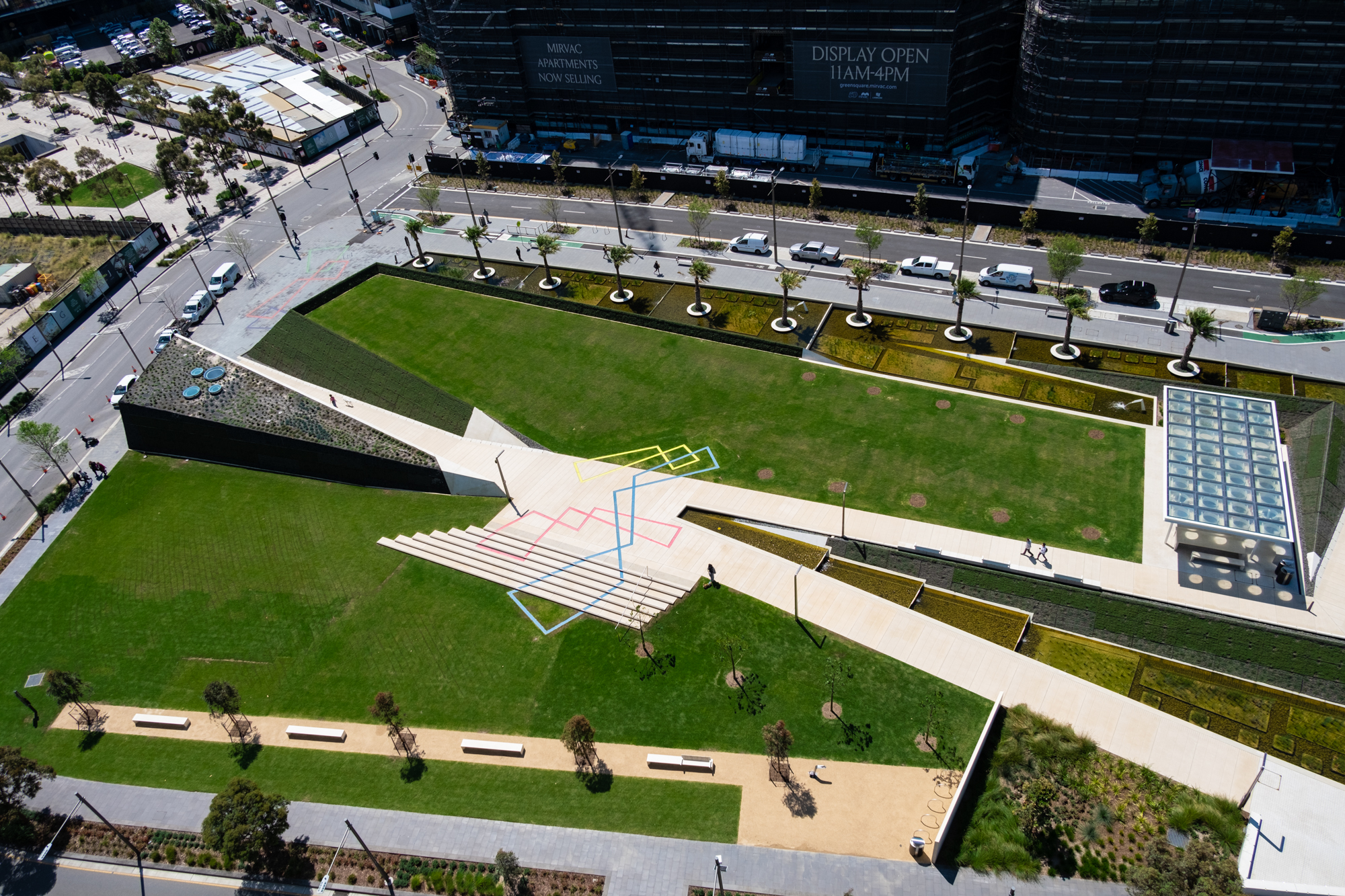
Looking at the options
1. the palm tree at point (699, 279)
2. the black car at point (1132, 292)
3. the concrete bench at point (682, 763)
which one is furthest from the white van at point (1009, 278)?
the concrete bench at point (682, 763)

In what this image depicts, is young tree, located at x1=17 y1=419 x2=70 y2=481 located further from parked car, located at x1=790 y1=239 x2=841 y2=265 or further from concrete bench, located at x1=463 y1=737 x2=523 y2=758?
parked car, located at x1=790 y1=239 x2=841 y2=265

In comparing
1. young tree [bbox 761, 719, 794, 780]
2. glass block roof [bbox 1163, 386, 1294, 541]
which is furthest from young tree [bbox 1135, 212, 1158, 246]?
young tree [bbox 761, 719, 794, 780]

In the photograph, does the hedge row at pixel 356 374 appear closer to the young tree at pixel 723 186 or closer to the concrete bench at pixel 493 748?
the concrete bench at pixel 493 748

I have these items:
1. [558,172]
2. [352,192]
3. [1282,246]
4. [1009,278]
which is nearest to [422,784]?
[1009,278]

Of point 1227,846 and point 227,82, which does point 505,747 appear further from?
point 227,82

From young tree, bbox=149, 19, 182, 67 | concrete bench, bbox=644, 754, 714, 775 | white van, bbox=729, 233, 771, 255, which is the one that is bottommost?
concrete bench, bbox=644, 754, 714, 775

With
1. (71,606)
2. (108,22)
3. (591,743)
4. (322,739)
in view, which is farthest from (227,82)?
(591,743)
